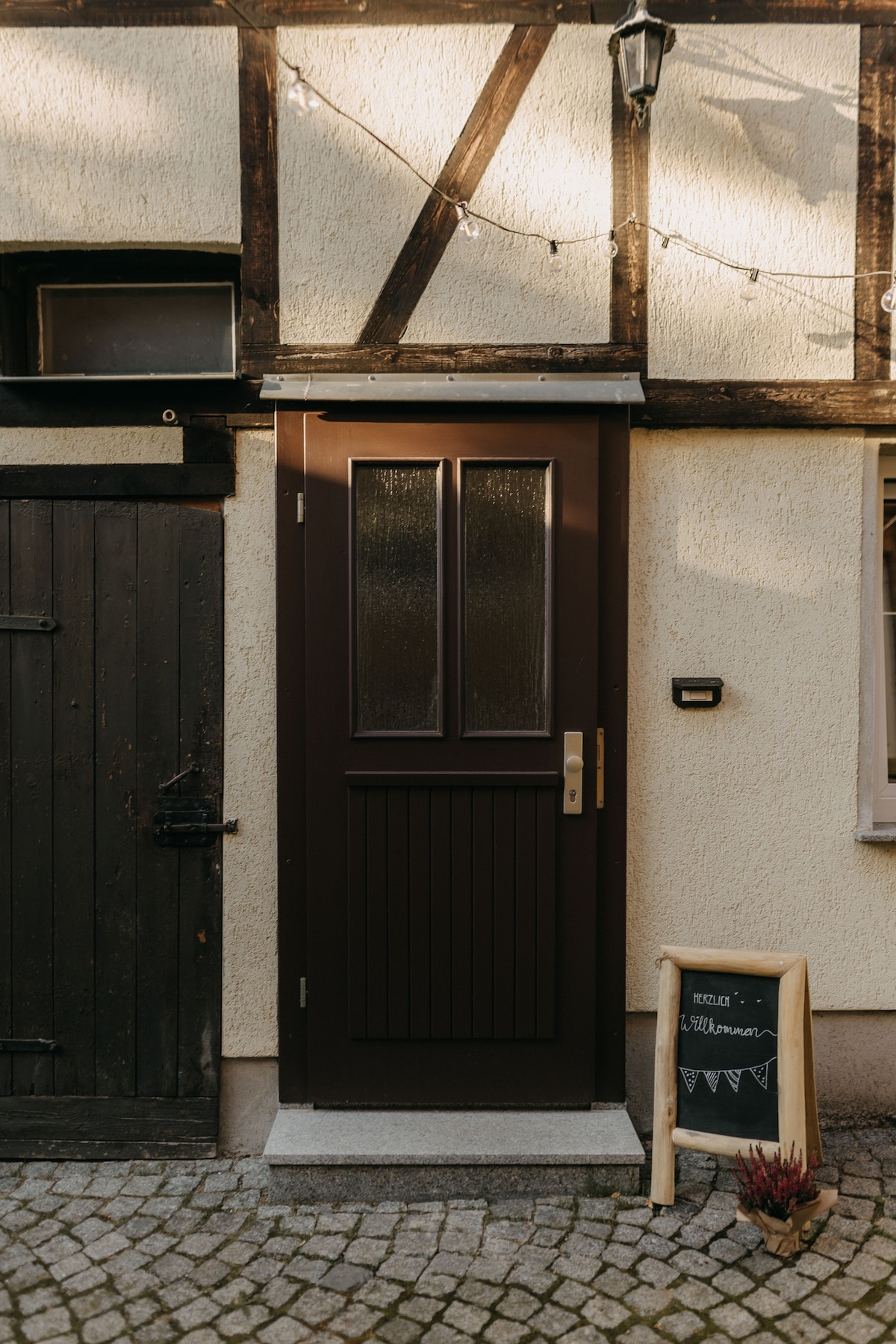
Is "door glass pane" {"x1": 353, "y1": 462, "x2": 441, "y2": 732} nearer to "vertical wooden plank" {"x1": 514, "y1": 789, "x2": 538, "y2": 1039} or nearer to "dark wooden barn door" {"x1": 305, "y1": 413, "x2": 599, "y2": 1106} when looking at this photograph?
"dark wooden barn door" {"x1": 305, "y1": 413, "x2": 599, "y2": 1106}

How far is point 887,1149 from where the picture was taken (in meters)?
3.03

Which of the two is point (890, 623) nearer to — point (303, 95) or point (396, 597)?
point (396, 597)

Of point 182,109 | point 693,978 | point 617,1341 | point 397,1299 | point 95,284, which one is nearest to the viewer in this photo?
point 617,1341

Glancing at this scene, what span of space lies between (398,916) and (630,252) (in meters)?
2.51

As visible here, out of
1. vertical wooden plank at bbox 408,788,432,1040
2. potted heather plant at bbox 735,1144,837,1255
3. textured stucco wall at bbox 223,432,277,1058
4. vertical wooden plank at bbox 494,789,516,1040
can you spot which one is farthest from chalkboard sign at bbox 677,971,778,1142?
textured stucco wall at bbox 223,432,277,1058

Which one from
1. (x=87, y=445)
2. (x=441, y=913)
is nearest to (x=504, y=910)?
(x=441, y=913)

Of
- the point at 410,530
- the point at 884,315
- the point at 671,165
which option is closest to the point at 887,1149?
the point at 410,530

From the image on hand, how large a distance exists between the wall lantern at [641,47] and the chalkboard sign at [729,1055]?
2.83 m

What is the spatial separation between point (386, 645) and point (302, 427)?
2.68ft

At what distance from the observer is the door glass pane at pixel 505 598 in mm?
3061

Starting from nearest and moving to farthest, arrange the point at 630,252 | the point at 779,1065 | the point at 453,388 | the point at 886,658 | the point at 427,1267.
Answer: the point at 427,1267 → the point at 779,1065 → the point at 453,388 → the point at 630,252 → the point at 886,658

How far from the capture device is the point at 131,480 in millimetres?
3070

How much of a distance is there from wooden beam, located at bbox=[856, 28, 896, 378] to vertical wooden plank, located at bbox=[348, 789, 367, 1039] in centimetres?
238

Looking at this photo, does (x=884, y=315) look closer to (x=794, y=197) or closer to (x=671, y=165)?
(x=794, y=197)
